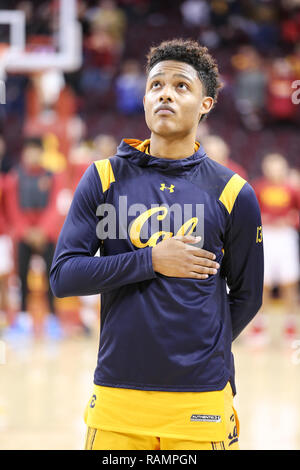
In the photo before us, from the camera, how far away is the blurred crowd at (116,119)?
7.02 metres

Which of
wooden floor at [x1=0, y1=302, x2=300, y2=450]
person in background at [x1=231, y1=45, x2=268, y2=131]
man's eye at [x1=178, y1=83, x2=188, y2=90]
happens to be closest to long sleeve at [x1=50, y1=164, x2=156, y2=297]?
man's eye at [x1=178, y1=83, x2=188, y2=90]

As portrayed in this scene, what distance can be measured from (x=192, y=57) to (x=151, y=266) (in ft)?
2.04

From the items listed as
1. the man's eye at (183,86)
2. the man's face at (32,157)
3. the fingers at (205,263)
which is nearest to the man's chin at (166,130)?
the man's eye at (183,86)

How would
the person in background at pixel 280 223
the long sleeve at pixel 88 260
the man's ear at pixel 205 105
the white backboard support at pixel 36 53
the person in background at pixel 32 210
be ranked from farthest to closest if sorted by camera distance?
1. the person in background at pixel 280 223
2. the person in background at pixel 32 210
3. the white backboard support at pixel 36 53
4. the man's ear at pixel 205 105
5. the long sleeve at pixel 88 260

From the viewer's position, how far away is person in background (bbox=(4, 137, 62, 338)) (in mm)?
6961

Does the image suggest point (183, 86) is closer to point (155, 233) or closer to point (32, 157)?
point (155, 233)

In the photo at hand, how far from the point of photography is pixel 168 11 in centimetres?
1213

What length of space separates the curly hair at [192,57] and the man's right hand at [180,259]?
0.50m

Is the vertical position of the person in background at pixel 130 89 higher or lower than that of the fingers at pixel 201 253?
higher

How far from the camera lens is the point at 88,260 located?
1781mm

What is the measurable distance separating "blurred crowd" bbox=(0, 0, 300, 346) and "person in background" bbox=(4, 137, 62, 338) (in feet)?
0.03

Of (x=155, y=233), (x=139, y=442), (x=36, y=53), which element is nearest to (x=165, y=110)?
(x=155, y=233)

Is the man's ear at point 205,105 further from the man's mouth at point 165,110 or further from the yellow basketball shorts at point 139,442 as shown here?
the yellow basketball shorts at point 139,442

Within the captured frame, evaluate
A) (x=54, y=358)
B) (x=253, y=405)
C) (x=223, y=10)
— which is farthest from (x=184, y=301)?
(x=223, y=10)
